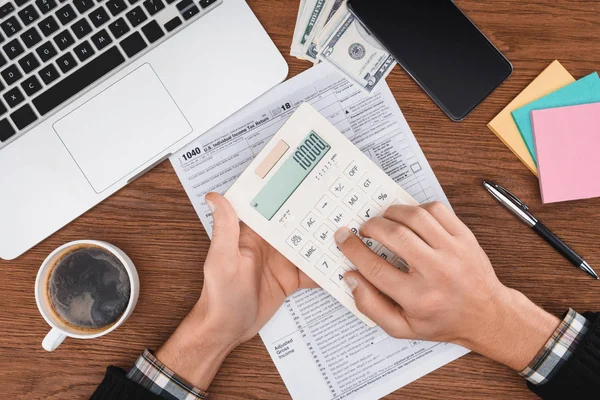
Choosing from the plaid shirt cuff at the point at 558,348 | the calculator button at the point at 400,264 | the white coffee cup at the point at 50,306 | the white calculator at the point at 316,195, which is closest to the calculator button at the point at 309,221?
the white calculator at the point at 316,195

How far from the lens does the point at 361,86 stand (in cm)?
59

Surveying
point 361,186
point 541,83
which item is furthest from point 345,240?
point 541,83

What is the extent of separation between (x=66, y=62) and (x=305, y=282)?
37cm

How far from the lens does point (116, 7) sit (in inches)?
21.0

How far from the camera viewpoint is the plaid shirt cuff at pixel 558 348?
0.56 m

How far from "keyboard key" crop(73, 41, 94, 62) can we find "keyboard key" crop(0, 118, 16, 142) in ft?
0.32

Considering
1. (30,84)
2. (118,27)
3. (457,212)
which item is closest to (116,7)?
(118,27)

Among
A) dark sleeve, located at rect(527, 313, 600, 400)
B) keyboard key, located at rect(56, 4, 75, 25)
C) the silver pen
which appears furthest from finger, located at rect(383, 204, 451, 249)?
keyboard key, located at rect(56, 4, 75, 25)

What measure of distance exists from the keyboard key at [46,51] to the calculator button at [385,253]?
0.42 m

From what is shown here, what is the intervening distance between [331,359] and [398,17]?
1.37ft

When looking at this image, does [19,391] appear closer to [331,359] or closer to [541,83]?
[331,359]

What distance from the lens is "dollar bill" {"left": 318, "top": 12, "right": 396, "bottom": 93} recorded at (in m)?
0.59

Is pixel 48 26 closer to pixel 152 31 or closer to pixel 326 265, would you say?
pixel 152 31

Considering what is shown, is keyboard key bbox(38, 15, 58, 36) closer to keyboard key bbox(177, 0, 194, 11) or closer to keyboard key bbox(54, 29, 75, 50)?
keyboard key bbox(54, 29, 75, 50)
